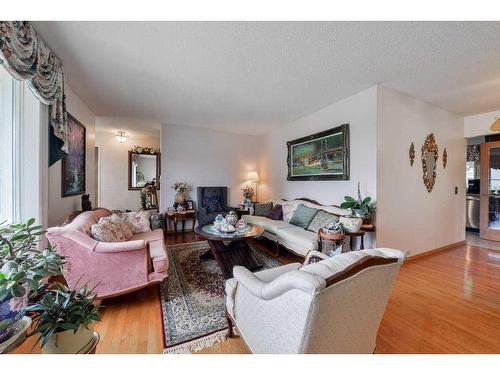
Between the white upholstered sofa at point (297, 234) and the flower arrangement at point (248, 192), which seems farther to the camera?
the flower arrangement at point (248, 192)

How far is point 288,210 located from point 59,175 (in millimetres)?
3404

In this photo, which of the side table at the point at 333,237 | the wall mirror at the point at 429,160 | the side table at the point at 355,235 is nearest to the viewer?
the side table at the point at 333,237

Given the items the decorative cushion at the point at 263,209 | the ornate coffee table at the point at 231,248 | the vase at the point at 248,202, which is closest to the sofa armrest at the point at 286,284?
the ornate coffee table at the point at 231,248

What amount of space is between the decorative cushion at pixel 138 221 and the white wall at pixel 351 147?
285 cm

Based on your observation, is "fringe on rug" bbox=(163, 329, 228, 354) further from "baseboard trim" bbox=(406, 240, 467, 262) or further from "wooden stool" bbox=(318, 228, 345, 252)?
"baseboard trim" bbox=(406, 240, 467, 262)

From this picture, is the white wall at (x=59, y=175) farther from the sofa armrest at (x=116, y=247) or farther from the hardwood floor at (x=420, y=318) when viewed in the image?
the hardwood floor at (x=420, y=318)

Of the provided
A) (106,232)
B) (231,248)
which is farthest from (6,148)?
(231,248)

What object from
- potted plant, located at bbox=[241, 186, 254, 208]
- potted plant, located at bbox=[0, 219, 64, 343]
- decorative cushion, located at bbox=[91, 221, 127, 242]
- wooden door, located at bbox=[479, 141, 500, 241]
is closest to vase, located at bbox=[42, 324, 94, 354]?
potted plant, located at bbox=[0, 219, 64, 343]

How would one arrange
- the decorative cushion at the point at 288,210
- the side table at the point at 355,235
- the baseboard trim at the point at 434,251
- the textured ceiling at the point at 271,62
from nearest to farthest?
the textured ceiling at the point at 271,62 → the side table at the point at 355,235 → the baseboard trim at the point at 434,251 → the decorative cushion at the point at 288,210

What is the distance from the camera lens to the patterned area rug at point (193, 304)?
59.2 inches

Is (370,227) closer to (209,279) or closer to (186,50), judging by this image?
(209,279)

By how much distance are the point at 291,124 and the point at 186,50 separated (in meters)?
2.95

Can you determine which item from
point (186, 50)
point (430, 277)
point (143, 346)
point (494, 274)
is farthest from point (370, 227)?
point (186, 50)

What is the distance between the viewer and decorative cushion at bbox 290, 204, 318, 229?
3.30m
